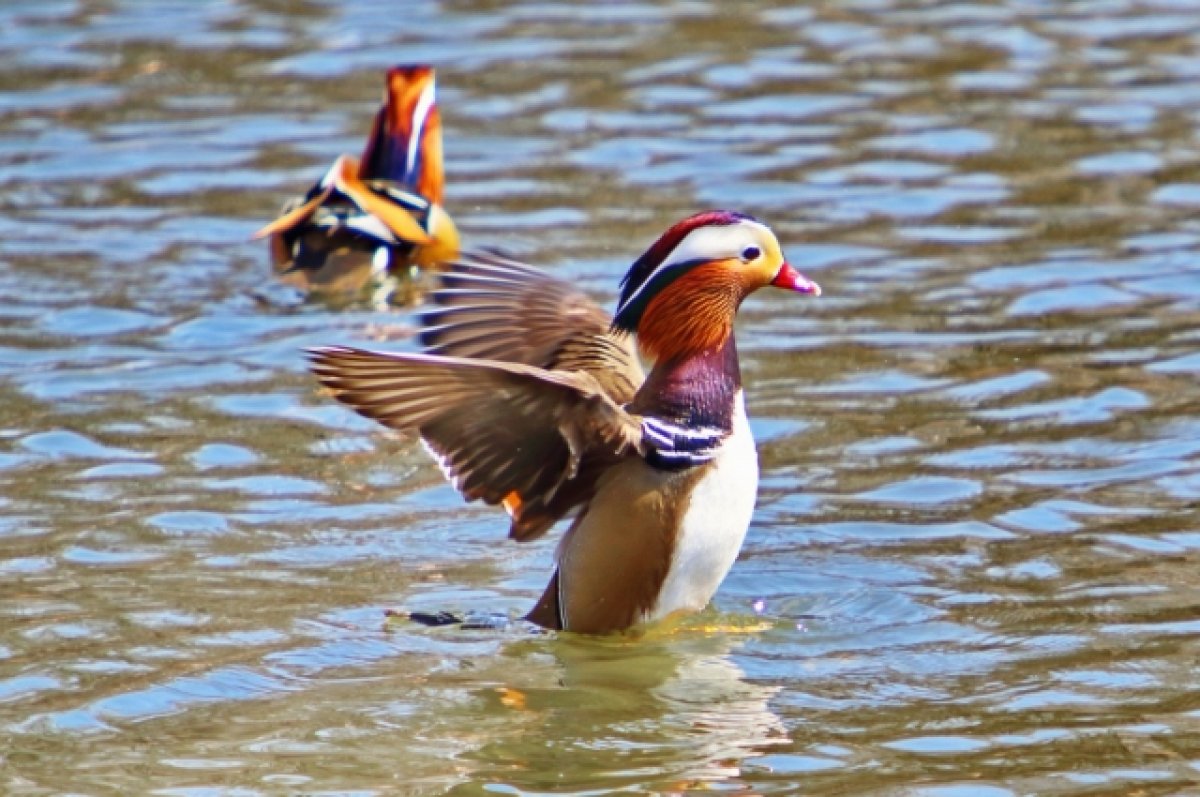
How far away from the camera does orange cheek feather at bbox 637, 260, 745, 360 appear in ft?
20.4

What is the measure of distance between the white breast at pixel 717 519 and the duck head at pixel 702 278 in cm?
25

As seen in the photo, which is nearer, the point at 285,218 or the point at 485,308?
the point at 485,308

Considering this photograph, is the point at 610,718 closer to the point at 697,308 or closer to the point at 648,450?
the point at 648,450

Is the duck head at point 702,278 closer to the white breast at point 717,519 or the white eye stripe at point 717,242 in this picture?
the white eye stripe at point 717,242

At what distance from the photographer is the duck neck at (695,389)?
241 inches

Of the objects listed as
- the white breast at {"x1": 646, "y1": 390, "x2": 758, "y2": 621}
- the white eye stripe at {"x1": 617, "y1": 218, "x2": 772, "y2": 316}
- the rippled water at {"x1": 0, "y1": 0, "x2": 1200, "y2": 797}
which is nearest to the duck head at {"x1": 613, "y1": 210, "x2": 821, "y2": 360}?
the white eye stripe at {"x1": 617, "y1": 218, "x2": 772, "y2": 316}

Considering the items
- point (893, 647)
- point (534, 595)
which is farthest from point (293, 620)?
point (893, 647)

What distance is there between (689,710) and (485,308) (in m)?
1.64

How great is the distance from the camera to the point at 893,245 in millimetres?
10008

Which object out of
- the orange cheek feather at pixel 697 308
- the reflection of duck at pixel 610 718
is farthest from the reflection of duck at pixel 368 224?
the reflection of duck at pixel 610 718

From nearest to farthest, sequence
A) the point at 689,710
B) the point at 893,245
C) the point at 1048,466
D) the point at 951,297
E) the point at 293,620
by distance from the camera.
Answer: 1. the point at 689,710
2. the point at 293,620
3. the point at 1048,466
4. the point at 951,297
5. the point at 893,245

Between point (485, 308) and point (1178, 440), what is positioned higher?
point (485, 308)

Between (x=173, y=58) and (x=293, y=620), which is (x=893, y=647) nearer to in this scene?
(x=293, y=620)

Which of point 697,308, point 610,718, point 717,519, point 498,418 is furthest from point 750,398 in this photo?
point 610,718
